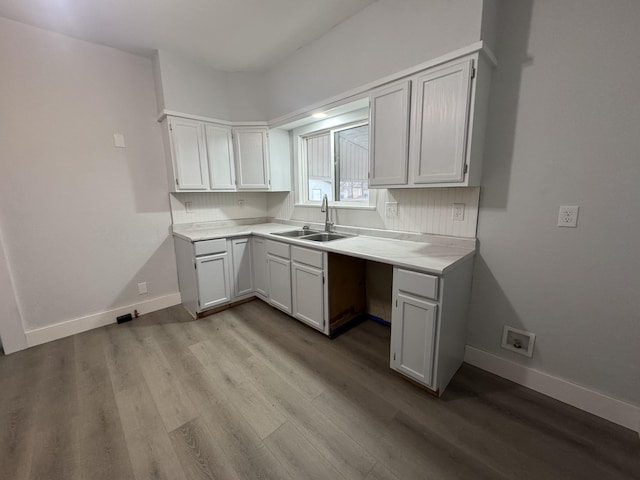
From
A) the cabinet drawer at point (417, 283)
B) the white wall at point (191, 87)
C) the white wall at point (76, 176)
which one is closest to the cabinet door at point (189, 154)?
the white wall at point (191, 87)

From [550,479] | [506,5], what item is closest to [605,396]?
[550,479]

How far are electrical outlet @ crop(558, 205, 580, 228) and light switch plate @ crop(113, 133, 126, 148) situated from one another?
3.67 meters

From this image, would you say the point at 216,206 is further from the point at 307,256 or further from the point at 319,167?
the point at 307,256

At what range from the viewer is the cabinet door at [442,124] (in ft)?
5.02

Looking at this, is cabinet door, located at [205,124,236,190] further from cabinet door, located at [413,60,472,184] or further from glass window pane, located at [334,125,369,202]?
cabinet door, located at [413,60,472,184]

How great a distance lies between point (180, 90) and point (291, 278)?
232cm

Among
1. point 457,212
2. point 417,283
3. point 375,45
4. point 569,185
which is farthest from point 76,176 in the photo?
point 569,185

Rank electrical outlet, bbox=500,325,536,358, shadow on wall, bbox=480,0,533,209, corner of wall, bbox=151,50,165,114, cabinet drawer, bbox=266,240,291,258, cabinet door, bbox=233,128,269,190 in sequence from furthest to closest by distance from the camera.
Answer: cabinet door, bbox=233,128,269,190 < corner of wall, bbox=151,50,165,114 < cabinet drawer, bbox=266,240,291,258 < electrical outlet, bbox=500,325,536,358 < shadow on wall, bbox=480,0,533,209

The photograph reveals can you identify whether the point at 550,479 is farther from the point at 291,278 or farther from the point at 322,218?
the point at 322,218

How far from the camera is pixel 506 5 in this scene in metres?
1.55

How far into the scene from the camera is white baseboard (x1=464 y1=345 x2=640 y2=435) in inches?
55.6

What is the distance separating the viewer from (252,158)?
313 cm

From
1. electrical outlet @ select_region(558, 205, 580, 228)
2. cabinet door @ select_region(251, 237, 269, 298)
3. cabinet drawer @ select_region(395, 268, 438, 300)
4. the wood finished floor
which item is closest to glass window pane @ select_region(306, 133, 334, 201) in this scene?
cabinet door @ select_region(251, 237, 269, 298)

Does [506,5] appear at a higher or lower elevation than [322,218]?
higher
